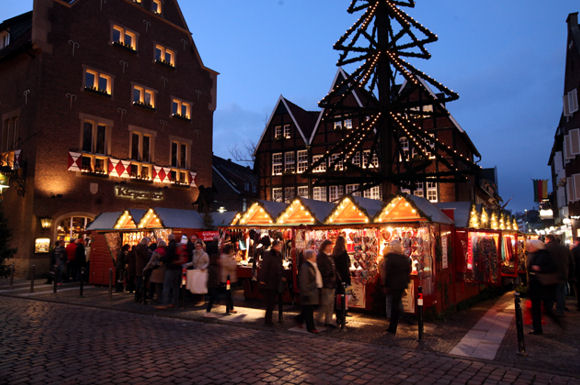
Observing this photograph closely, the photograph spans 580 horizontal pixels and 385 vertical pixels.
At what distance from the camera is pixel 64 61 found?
2144 cm

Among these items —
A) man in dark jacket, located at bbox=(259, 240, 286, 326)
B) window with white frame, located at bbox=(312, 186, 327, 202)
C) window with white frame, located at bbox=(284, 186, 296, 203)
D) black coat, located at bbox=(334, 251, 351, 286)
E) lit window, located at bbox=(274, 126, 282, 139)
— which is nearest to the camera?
man in dark jacket, located at bbox=(259, 240, 286, 326)

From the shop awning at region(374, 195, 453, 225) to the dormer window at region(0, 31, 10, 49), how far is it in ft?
82.0

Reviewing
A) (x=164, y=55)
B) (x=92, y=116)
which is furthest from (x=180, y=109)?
(x=92, y=116)

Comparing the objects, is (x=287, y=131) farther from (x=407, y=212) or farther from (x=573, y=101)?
(x=407, y=212)

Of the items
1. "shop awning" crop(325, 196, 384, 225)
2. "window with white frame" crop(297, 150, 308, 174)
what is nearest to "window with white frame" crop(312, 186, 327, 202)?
"window with white frame" crop(297, 150, 308, 174)

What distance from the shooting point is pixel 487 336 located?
28.0 feet

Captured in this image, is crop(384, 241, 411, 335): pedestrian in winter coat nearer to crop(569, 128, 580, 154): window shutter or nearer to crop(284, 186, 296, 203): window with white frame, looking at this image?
crop(569, 128, 580, 154): window shutter

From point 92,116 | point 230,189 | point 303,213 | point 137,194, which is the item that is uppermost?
point 92,116

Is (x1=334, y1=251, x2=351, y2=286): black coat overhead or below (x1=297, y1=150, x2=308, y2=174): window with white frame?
below

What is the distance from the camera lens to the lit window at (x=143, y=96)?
988 inches

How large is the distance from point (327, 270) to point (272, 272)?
1.42 m

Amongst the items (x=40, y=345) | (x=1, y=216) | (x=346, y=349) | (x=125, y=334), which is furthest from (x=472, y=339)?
(x=1, y=216)

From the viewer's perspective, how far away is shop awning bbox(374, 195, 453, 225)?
34.4 ft

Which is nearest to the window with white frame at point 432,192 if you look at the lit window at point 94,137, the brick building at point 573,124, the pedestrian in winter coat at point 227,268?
the brick building at point 573,124
